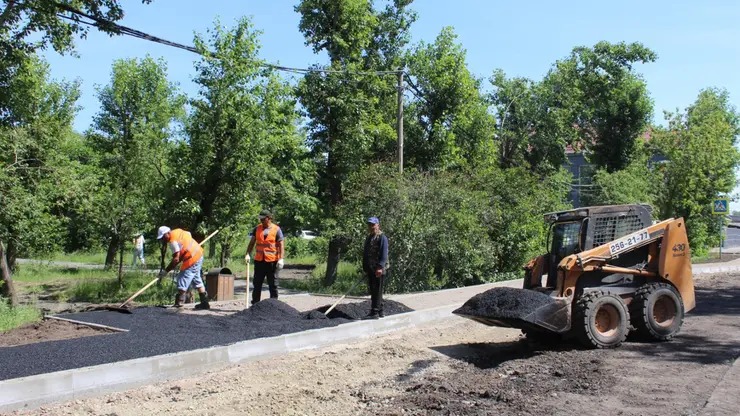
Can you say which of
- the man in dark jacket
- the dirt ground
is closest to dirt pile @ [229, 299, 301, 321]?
the man in dark jacket

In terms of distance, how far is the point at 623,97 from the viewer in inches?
1650

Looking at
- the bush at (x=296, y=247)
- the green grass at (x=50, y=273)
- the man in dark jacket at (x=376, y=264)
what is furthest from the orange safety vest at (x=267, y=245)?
the bush at (x=296, y=247)

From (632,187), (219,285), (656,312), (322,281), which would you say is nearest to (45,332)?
(219,285)

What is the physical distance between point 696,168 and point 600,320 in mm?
22612

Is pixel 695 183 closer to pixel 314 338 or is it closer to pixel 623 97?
pixel 623 97

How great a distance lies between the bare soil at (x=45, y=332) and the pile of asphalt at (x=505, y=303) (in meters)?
5.03

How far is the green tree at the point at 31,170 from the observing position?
1343cm

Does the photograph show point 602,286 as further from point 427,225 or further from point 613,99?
point 613,99

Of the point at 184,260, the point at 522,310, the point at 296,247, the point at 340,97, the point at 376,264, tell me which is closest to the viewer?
the point at 522,310

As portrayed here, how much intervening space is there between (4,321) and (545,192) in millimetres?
15243

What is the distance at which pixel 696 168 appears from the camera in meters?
28.0

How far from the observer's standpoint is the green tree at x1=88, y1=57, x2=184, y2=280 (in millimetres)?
19016

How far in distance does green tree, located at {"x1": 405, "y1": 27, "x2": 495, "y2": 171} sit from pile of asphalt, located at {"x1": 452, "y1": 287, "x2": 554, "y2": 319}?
1378 cm

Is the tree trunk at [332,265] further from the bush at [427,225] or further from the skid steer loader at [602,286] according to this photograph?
the skid steer loader at [602,286]
